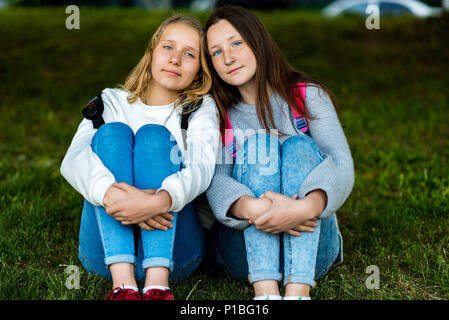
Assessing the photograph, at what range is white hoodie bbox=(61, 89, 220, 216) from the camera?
1.93 metres

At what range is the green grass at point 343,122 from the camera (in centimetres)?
235

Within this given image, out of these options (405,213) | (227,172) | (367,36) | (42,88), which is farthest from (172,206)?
(367,36)

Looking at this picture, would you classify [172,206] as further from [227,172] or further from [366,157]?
[366,157]

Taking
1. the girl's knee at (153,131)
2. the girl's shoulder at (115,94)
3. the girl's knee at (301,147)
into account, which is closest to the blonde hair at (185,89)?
the girl's shoulder at (115,94)

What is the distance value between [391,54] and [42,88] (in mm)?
4757

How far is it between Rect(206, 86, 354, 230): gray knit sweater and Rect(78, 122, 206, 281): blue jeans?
191 millimetres

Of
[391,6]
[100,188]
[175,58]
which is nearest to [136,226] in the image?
[100,188]

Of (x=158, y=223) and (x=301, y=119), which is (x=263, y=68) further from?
(x=158, y=223)

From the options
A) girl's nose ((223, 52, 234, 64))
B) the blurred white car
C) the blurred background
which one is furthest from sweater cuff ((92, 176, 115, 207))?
the blurred white car

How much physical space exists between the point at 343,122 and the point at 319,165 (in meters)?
2.69

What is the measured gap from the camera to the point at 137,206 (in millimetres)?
1868

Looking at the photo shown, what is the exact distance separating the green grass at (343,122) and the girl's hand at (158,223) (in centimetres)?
31

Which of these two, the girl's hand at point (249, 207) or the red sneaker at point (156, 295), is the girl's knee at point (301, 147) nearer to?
the girl's hand at point (249, 207)

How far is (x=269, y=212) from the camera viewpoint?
1.92 m
